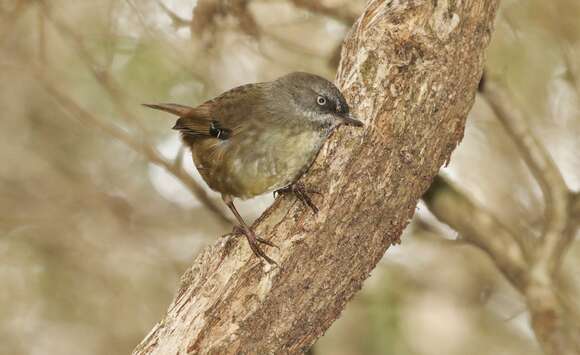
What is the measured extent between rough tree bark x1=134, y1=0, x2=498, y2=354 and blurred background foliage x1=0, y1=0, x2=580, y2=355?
224 cm

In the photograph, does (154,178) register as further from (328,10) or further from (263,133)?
(263,133)

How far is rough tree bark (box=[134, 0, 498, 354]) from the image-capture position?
388 cm

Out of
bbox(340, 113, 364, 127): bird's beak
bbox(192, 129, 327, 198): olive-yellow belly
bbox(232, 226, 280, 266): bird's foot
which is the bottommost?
bbox(232, 226, 280, 266): bird's foot

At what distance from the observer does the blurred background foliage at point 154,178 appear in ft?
21.5

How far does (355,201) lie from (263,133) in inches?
30.9

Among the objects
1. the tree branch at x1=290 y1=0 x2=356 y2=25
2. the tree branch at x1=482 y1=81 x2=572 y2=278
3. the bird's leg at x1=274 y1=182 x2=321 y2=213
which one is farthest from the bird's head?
the tree branch at x1=482 y1=81 x2=572 y2=278

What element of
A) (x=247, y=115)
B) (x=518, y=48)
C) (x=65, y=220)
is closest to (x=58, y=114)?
(x=65, y=220)

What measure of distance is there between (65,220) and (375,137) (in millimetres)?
3824

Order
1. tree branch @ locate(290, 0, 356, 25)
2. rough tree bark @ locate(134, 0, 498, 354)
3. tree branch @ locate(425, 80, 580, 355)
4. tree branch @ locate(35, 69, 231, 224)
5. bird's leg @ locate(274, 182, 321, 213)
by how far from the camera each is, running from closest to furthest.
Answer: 1. rough tree bark @ locate(134, 0, 498, 354)
2. bird's leg @ locate(274, 182, 321, 213)
3. tree branch @ locate(425, 80, 580, 355)
4. tree branch @ locate(290, 0, 356, 25)
5. tree branch @ locate(35, 69, 231, 224)

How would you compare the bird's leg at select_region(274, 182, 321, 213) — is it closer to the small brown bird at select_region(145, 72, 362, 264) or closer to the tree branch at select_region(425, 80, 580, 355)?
the small brown bird at select_region(145, 72, 362, 264)

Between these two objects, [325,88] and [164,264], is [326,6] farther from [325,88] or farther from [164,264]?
[164,264]

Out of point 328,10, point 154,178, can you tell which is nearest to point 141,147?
point 154,178

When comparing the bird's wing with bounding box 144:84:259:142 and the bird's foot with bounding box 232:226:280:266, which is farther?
the bird's wing with bounding box 144:84:259:142

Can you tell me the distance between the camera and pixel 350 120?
4133 millimetres
